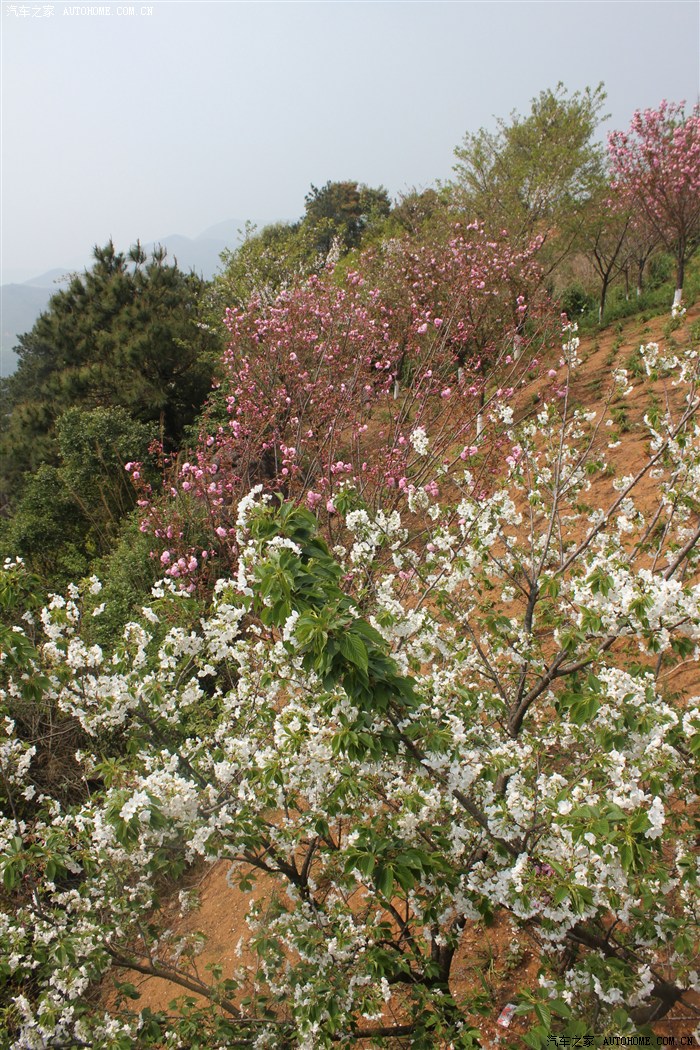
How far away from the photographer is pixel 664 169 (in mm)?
11375

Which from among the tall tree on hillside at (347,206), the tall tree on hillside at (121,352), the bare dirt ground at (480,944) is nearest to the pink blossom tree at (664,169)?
the bare dirt ground at (480,944)

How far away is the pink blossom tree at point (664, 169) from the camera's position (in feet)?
36.7

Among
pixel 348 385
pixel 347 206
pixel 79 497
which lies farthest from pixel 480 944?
pixel 347 206

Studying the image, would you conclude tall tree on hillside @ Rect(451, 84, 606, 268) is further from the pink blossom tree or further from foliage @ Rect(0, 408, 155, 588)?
foliage @ Rect(0, 408, 155, 588)

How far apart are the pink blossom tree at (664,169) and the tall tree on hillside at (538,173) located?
1394 mm

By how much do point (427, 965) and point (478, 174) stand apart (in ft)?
55.2

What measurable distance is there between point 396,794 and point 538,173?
14.9 m

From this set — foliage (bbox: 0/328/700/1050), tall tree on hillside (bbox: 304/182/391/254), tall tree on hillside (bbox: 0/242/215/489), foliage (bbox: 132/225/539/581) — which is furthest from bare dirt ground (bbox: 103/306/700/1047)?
tall tree on hillside (bbox: 304/182/391/254)

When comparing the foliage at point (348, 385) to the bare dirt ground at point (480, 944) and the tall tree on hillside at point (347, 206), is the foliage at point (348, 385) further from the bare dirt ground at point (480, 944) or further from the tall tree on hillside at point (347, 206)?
the tall tree on hillside at point (347, 206)

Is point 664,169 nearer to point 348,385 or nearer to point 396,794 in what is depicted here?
point 348,385

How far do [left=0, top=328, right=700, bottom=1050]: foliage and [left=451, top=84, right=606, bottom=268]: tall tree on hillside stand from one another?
1165 cm

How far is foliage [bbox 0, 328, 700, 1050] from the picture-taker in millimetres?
1768

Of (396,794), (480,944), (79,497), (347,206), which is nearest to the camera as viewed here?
(396,794)

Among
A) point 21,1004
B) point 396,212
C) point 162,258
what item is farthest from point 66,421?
point 396,212
